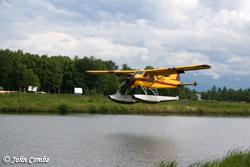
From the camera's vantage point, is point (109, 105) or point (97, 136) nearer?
point (97, 136)

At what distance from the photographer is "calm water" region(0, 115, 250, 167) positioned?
2527 cm

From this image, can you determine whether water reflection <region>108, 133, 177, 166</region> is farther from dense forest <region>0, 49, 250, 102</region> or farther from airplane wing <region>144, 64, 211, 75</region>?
dense forest <region>0, 49, 250, 102</region>

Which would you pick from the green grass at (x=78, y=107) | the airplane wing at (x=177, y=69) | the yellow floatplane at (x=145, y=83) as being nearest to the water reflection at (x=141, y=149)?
the yellow floatplane at (x=145, y=83)

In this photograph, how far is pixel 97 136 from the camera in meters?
35.0

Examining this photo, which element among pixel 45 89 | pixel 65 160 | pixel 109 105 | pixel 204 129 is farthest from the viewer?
pixel 45 89

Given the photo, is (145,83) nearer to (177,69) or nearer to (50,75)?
(177,69)

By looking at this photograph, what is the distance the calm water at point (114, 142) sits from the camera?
25.3 meters

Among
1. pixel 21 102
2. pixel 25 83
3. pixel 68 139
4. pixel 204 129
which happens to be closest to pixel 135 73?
pixel 68 139

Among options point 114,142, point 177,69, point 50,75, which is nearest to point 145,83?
point 177,69

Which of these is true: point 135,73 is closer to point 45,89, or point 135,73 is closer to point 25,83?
point 25,83

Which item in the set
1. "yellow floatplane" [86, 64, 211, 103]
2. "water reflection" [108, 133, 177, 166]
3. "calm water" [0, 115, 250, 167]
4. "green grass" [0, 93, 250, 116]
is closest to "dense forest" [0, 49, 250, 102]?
"green grass" [0, 93, 250, 116]

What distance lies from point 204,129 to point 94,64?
233 feet

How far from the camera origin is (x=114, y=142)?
32.3m

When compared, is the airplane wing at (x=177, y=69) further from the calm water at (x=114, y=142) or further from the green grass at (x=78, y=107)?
the green grass at (x=78, y=107)
